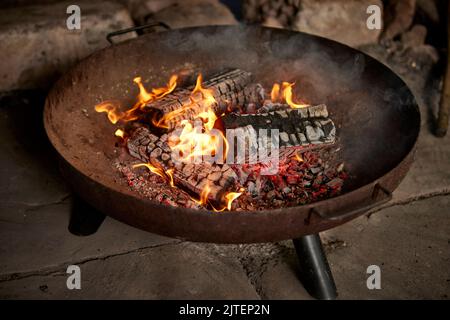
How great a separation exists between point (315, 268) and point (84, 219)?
3.63 ft

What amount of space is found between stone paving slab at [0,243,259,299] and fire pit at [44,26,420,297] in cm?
37

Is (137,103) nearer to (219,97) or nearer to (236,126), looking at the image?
(219,97)

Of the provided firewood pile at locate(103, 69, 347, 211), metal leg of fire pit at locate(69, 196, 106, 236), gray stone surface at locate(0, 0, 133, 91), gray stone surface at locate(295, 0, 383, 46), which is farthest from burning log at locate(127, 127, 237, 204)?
gray stone surface at locate(295, 0, 383, 46)

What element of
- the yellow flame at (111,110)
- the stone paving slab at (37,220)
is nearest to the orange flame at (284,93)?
the yellow flame at (111,110)

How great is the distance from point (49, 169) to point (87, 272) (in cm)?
84

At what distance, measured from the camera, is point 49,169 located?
2.95m

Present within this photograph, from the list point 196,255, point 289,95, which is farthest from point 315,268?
point 289,95

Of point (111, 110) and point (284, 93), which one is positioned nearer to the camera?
point (111, 110)

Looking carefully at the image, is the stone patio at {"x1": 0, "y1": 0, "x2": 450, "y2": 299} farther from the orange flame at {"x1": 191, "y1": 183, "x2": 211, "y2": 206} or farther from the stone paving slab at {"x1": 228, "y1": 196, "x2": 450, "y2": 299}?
the orange flame at {"x1": 191, "y1": 183, "x2": 211, "y2": 206}

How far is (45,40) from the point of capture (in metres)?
3.29

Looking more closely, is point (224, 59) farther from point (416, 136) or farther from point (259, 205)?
point (416, 136)
